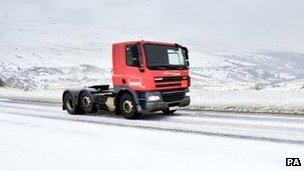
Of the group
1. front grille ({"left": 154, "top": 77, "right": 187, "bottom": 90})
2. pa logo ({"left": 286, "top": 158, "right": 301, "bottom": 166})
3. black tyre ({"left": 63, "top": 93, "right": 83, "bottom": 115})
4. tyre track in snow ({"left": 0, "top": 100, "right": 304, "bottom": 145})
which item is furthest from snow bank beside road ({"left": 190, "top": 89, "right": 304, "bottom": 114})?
pa logo ({"left": 286, "top": 158, "right": 301, "bottom": 166})

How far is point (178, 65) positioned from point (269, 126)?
3.99 m

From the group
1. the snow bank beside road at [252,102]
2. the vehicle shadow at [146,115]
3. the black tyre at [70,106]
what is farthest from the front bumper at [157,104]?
the black tyre at [70,106]

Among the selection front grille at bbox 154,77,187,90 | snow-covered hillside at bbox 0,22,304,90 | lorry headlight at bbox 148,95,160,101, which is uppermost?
snow-covered hillside at bbox 0,22,304,90

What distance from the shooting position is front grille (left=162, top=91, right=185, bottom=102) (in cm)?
1539

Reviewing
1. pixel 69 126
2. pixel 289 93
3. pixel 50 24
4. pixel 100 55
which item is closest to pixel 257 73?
pixel 100 55

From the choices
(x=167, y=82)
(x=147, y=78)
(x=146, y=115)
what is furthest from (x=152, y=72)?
(x=146, y=115)

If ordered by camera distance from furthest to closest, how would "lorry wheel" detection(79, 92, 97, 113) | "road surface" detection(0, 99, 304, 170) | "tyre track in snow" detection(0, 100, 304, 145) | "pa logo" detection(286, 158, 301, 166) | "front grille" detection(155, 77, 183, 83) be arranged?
"lorry wheel" detection(79, 92, 97, 113) → "front grille" detection(155, 77, 183, 83) → "tyre track in snow" detection(0, 100, 304, 145) → "road surface" detection(0, 99, 304, 170) → "pa logo" detection(286, 158, 301, 166)

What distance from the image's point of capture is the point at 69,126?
14.1 m

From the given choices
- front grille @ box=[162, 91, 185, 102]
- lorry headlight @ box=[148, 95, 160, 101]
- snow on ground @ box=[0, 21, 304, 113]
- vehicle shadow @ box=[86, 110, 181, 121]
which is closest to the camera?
lorry headlight @ box=[148, 95, 160, 101]

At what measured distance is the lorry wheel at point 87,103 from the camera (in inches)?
676

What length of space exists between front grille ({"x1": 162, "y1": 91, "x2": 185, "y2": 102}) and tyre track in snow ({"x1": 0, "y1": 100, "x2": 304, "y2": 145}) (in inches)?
23.5

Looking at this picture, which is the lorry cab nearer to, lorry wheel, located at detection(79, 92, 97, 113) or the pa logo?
lorry wheel, located at detection(79, 92, 97, 113)

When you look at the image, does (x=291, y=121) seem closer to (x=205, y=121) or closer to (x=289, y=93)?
(x=205, y=121)

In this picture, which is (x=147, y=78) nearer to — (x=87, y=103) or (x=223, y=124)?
(x=223, y=124)
